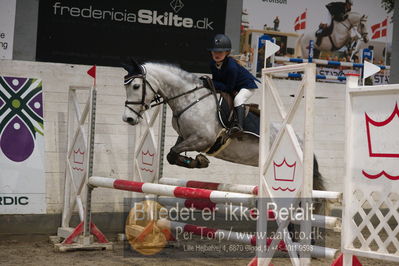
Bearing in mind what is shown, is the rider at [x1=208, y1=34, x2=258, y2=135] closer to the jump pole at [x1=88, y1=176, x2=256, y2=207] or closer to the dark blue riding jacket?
the dark blue riding jacket

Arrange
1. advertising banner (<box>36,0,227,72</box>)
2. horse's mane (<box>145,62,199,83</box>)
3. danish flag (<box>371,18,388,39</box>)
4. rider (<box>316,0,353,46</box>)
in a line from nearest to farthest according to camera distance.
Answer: horse's mane (<box>145,62,199,83</box>), advertising banner (<box>36,0,227,72</box>), rider (<box>316,0,353,46</box>), danish flag (<box>371,18,388,39</box>)

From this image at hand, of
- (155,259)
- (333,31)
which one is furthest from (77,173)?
(333,31)

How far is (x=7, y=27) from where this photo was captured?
686cm

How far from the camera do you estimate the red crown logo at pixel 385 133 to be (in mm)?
2774

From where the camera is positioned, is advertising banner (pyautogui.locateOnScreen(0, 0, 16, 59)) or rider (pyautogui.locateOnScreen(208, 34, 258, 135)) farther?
advertising banner (pyautogui.locateOnScreen(0, 0, 16, 59))

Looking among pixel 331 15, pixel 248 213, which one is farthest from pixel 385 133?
pixel 331 15

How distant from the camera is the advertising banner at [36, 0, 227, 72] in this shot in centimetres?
715

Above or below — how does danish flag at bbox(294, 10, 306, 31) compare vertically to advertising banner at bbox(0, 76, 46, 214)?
above

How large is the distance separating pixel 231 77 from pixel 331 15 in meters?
4.89

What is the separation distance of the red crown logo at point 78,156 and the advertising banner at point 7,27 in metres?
1.94

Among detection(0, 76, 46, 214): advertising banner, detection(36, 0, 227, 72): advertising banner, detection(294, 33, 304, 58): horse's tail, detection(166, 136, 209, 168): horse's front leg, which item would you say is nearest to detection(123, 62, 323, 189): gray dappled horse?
detection(166, 136, 209, 168): horse's front leg

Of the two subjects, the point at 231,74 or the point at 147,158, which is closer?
the point at 231,74

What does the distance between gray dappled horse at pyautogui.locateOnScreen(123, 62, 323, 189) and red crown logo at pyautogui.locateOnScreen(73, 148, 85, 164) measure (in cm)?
84

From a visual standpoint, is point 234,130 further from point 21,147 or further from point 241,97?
point 21,147
